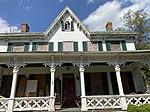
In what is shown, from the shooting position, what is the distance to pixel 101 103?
33.0ft

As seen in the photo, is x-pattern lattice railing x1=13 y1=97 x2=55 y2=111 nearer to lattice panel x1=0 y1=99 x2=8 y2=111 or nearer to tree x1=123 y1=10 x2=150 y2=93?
lattice panel x1=0 y1=99 x2=8 y2=111

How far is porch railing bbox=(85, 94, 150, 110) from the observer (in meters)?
9.70

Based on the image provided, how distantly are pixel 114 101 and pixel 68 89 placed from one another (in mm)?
4300

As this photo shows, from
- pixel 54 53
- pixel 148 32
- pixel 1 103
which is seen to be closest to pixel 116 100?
pixel 54 53

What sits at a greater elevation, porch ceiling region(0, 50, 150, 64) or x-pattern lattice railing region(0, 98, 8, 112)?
porch ceiling region(0, 50, 150, 64)

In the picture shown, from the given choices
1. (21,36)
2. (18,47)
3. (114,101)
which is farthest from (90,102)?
(21,36)

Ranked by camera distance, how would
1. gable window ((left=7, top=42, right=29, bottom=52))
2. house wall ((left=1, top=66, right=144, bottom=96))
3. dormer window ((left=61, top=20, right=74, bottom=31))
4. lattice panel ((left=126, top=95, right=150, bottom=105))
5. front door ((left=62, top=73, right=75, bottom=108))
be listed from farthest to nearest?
dormer window ((left=61, top=20, right=74, bottom=31))
gable window ((left=7, top=42, right=29, bottom=52))
house wall ((left=1, top=66, right=144, bottom=96))
front door ((left=62, top=73, right=75, bottom=108))
lattice panel ((left=126, top=95, right=150, bottom=105))

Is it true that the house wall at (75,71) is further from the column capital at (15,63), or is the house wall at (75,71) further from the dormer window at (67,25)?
the dormer window at (67,25)

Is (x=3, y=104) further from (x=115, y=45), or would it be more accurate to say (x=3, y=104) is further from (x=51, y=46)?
(x=115, y=45)

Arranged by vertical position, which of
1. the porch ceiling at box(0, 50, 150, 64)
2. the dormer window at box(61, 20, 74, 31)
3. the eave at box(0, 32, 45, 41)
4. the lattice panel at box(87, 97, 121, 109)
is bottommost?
the lattice panel at box(87, 97, 121, 109)

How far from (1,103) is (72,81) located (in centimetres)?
581

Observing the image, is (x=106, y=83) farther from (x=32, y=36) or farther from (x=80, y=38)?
(x=32, y=36)

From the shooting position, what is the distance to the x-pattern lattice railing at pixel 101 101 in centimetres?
976

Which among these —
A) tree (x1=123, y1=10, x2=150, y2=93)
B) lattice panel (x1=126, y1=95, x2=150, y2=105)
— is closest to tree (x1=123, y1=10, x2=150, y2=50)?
tree (x1=123, y1=10, x2=150, y2=93)
